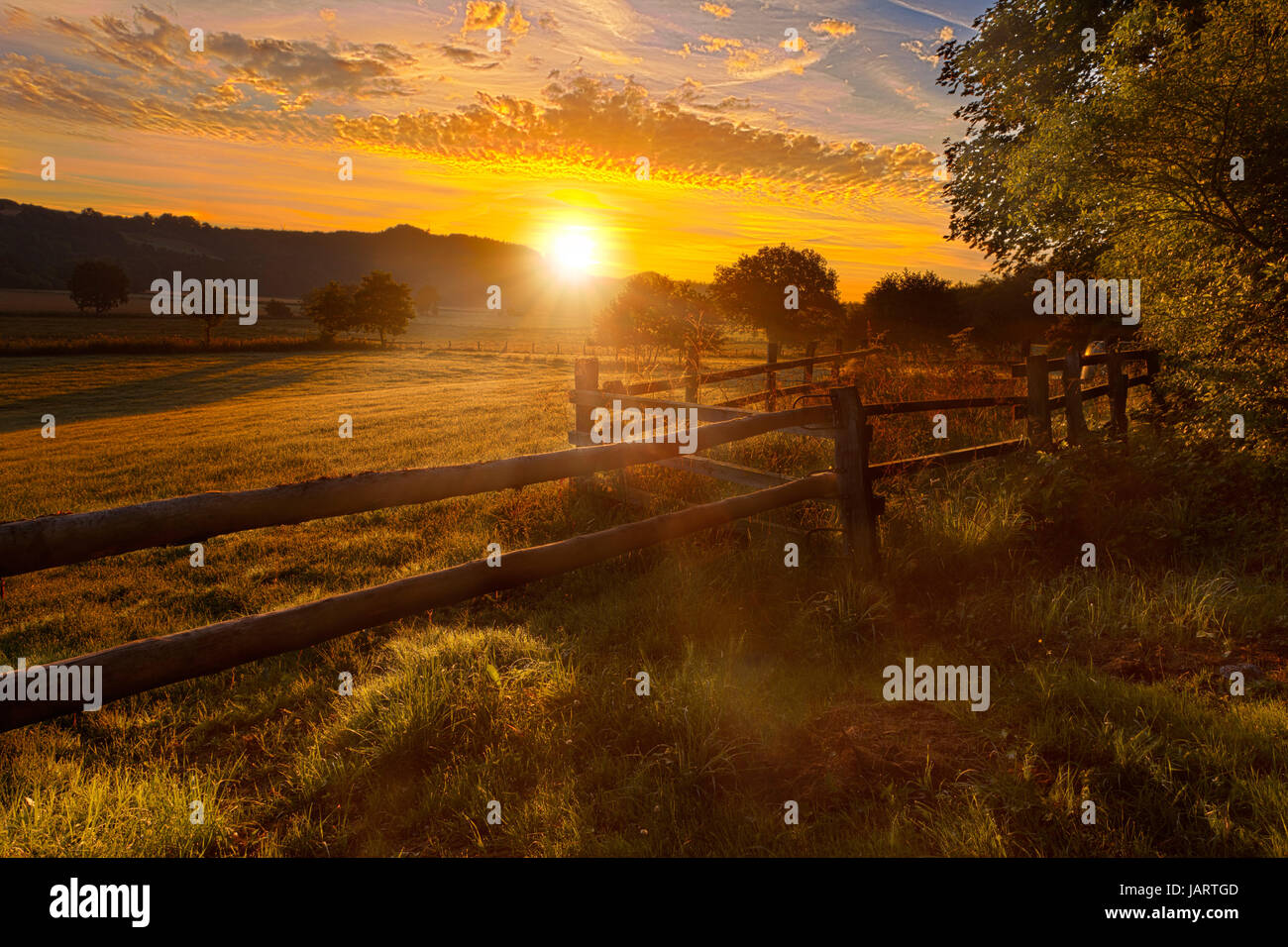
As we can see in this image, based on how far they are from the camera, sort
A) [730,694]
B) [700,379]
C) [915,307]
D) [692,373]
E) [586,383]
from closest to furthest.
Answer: [730,694] → [586,383] → [692,373] → [700,379] → [915,307]

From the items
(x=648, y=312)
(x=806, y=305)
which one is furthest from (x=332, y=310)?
(x=806, y=305)

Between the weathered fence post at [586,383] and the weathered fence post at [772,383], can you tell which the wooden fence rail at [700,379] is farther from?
the weathered fence post at [586,383]

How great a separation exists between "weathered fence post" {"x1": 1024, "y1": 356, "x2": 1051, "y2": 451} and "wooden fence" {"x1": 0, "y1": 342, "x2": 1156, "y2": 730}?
3046mm

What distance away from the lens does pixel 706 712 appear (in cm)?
350

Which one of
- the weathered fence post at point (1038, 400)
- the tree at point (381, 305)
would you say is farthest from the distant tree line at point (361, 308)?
the weathered fence post at point (1038, 400)

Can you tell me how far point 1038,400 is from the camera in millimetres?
7633

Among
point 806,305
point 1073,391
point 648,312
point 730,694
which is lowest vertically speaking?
point 730,694

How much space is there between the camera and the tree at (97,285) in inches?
3885

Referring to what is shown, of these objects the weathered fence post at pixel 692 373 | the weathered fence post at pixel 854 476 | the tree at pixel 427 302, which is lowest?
the weathered fence post at pixel 854 476

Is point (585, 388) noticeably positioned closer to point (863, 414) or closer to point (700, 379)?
point (700, 379)

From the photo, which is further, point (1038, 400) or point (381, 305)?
point (381, 305)

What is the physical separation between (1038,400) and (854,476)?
3.62 m

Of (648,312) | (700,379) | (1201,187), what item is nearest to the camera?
(1201,187)

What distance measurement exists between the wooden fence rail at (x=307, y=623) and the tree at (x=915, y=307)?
4112cm
